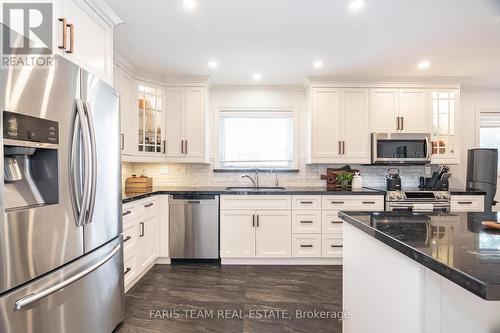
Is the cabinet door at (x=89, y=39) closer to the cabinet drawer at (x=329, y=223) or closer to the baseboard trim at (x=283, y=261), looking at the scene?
the baseboard trim at (x=283, y=261)

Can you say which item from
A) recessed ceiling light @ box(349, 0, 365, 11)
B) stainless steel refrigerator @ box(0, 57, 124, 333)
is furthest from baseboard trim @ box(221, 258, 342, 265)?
recessed ceiling light @ box(349, 0, 365, 11)

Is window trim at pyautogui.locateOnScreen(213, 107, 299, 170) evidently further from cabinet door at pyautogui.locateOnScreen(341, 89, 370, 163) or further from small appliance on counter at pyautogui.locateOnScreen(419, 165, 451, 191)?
small appliance on counter at pyautogui.locateOnScreen(419, 165, 451, 191)

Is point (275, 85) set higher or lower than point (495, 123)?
higher

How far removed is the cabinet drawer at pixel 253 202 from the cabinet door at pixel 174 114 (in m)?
1.00

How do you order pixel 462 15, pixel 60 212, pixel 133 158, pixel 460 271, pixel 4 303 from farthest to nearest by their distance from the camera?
pixel 133 158, pixel 462 15, pixel 60 212, pixel 4 303, pixel 460 271

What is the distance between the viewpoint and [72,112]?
139 centimetres

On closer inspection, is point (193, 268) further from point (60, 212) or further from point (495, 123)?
point (495, 123)

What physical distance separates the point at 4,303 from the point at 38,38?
50.8 inches

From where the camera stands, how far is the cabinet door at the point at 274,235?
326 centimetres

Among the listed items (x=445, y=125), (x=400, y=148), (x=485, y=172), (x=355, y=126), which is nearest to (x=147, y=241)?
(x=355, y=126)

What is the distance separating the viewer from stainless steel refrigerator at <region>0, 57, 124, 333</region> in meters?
1.08

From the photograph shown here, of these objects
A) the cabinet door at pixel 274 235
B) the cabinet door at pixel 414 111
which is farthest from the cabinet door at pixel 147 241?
the cabinet door at pixel 414 111

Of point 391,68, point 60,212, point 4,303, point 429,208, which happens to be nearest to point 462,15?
point 391,68

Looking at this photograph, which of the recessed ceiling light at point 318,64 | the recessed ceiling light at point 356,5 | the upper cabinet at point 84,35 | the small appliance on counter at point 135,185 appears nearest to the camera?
the upper cabinet at point 84,35
